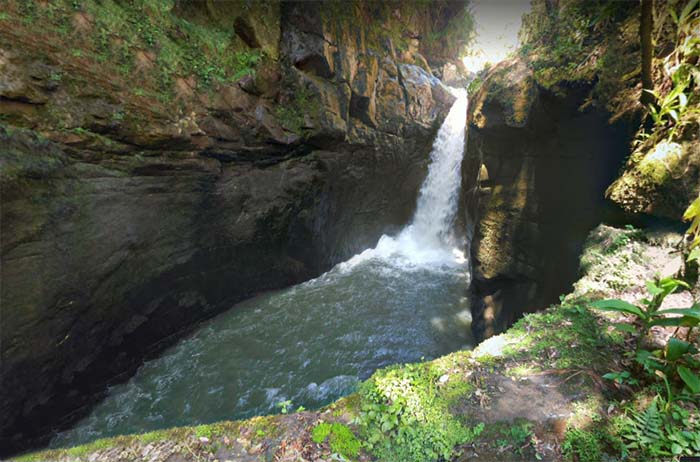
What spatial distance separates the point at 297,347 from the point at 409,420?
4.80m

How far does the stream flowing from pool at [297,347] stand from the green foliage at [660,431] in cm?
383

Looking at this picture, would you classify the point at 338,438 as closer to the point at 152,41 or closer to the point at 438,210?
the point at 152,41

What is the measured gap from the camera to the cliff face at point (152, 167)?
3.96 metres

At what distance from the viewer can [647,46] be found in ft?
11.0

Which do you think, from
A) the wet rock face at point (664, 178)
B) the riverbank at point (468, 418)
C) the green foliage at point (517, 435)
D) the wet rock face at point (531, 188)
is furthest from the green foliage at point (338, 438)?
the wet rock face at point (531, 188)

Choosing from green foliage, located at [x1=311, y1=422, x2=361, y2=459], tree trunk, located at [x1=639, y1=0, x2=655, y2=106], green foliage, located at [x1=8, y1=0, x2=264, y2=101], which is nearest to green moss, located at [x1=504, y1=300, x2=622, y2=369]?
green foliage, located at [x1=311, y1=422, x2=361, y2=459]

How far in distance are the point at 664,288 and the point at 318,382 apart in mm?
5217

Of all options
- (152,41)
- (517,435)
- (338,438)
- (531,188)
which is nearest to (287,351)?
(338,438)

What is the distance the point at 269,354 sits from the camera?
6.26 meters

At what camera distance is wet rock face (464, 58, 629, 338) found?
480cm

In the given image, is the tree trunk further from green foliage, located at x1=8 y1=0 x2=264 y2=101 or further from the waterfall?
the waterfall

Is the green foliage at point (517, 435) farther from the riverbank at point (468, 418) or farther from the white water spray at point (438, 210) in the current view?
the white water spray at point (438, 210)

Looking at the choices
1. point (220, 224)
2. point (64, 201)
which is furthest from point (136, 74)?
point (220, 224)

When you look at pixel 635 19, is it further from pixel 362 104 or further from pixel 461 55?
pixel 461 55
